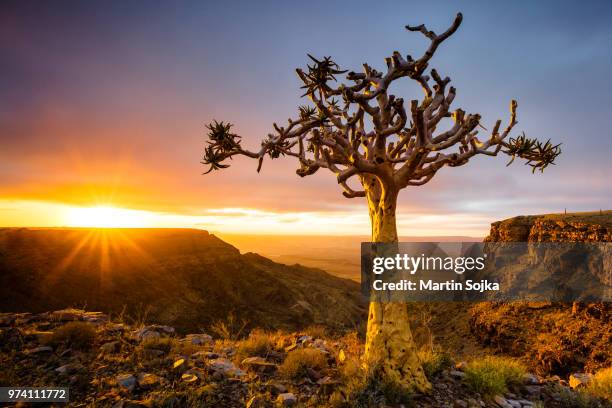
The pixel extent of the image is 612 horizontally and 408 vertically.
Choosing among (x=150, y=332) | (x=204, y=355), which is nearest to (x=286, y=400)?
(x=204, y=355)

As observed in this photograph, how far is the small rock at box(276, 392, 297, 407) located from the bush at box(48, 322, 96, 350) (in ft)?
15.6

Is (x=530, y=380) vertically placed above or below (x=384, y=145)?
below

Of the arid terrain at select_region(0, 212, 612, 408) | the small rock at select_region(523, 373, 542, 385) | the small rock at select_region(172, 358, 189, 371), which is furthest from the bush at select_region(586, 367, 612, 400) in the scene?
the small rock at select_region(172, 358, 189, 371)

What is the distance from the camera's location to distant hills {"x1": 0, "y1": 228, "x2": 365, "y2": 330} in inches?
1304

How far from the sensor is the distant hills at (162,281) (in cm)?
3312

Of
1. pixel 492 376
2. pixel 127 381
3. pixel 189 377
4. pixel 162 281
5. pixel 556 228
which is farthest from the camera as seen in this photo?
pixel 162 281

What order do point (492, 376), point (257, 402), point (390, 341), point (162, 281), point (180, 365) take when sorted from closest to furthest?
1. point (257, 402)
2. point (180, 365)
3. point (390, 341)
4. point (492, 376)
5. point (162, 281)

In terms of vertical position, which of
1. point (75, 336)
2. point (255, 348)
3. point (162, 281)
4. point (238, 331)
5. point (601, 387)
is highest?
point (75, 336)

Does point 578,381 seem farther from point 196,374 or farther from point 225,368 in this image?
point 196,374

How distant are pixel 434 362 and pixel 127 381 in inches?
255

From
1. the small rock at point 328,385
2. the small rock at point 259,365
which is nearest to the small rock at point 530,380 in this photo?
the small rock at point 328,385

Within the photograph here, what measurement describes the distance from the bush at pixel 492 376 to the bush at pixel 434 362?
1.69ft

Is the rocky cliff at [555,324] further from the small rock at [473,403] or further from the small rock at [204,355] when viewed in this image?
the small rock at [204,355]

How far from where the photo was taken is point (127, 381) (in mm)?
5551
